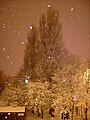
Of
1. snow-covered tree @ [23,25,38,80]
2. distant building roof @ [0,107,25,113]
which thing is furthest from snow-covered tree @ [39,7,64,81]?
distant building roof @ [0,107,25,113]

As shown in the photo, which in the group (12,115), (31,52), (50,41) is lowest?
(12,115)

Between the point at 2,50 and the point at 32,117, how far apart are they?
0.79 metres

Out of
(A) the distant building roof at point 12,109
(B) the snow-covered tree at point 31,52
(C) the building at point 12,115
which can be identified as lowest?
(C) the building at point 12,115

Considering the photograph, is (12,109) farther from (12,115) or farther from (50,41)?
(50,41)

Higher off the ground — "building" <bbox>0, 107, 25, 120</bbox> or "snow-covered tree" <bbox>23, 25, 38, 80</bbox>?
"snow-covered tree" <bbox>23, 25, 38, 80</bbox>

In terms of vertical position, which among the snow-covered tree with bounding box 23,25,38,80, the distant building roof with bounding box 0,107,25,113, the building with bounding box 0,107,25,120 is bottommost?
the building with bounding box 0,107,25,120

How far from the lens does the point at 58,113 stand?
3682mm

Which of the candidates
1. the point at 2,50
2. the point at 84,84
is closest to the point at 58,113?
the point at 84,84

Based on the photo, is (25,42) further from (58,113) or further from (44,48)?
(58,113)

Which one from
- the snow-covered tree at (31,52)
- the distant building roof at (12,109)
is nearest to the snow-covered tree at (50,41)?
the snow-covered tree at (31,52)

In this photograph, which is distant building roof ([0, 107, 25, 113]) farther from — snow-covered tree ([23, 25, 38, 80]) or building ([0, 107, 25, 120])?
snow-covered tree ([23, 25, 38, 80])

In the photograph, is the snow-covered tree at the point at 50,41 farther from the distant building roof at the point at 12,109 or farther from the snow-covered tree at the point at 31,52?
the distant building roof at the point at 12,109

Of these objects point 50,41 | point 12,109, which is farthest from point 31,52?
point 12,109

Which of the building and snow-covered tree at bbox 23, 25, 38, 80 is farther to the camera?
snow-covered tree at bbox 23, 25, 38, 80
